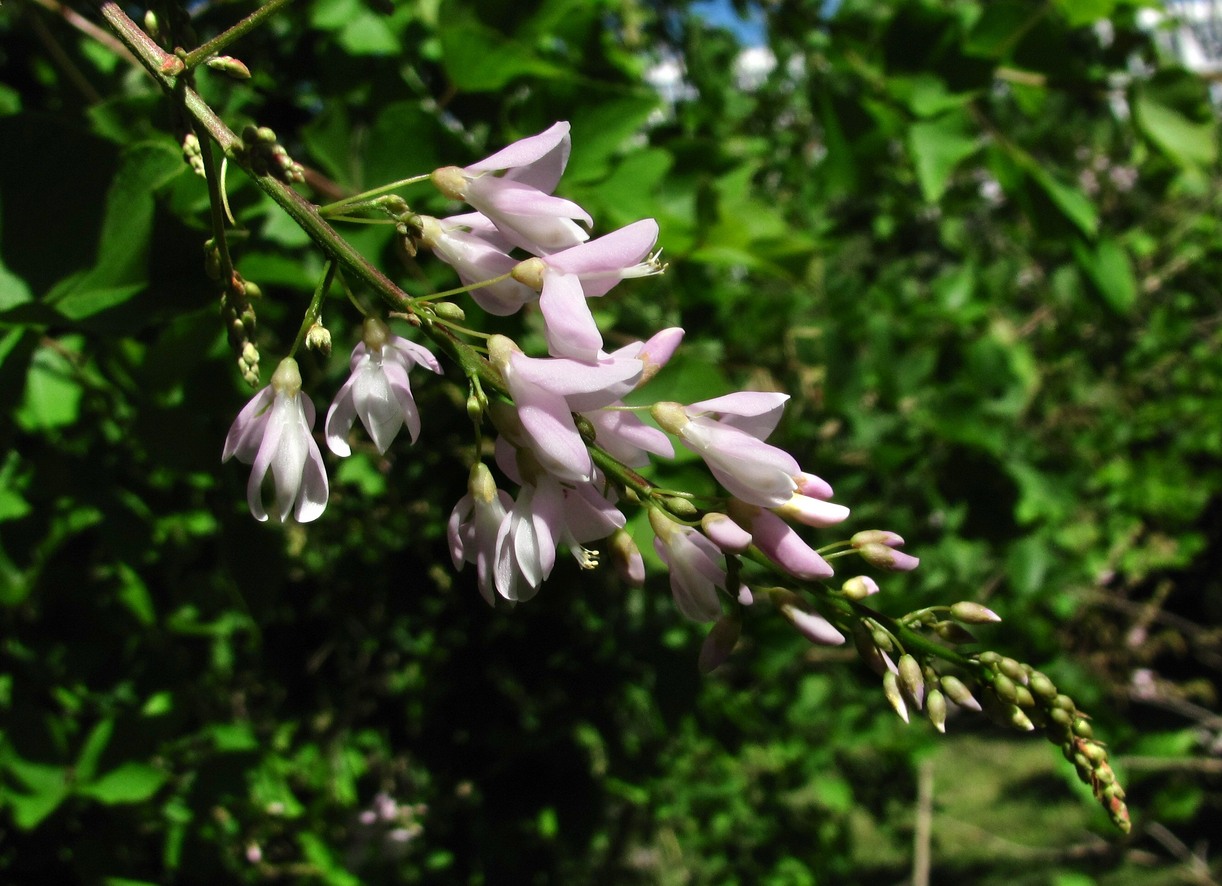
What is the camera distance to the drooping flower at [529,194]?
26.4 inches

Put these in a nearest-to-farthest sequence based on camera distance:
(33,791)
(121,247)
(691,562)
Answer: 1. (691,562)
2. (121,247)
3. (33,791)

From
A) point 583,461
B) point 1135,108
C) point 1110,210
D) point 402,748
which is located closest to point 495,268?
point 583,461

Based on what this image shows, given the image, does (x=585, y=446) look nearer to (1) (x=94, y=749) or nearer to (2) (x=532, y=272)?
(2) (x=532, y=272)

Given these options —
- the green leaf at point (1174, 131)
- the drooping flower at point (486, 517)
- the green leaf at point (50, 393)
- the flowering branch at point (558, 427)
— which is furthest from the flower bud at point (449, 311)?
the green leaf at point (1174, 131)

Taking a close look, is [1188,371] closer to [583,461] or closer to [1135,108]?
[1135,108]

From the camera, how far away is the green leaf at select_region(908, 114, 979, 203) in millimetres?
1686

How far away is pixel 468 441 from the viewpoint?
1.47 metres

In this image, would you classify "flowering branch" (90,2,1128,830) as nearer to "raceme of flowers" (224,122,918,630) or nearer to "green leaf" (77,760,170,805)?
"raceme of flowers" (224,122,918,630)

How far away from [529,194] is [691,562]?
30cm

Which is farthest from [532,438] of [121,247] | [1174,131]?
[1174,131]

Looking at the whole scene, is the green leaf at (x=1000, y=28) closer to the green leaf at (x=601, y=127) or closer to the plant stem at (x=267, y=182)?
the green leaf at (x=601, y=127)

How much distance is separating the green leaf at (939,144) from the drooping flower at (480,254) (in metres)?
1.21

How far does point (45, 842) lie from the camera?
174cm

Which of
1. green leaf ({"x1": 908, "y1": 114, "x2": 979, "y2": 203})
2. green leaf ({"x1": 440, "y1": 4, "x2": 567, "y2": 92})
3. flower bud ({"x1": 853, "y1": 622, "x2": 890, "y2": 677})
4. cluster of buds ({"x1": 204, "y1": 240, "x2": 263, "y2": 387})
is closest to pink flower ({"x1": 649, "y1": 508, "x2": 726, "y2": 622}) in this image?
flower bud ({"x1": 853, "y1": 622, "x2": 890, "y2": 677})
